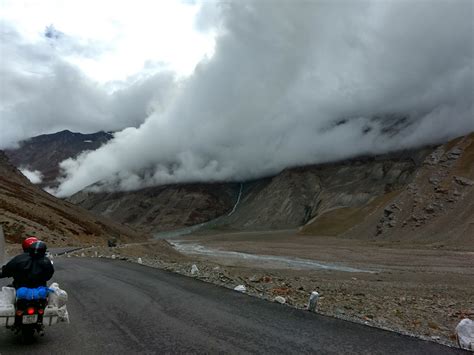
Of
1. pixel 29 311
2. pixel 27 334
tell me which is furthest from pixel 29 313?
pixel 27 334

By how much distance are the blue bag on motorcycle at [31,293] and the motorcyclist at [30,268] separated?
121 mm

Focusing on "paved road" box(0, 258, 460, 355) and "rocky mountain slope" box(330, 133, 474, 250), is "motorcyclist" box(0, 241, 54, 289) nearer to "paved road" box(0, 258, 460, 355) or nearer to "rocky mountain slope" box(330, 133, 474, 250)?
"paved road" box(0, 258, 460, 355)

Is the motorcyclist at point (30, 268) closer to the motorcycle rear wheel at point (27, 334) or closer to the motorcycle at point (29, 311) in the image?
the motorcycle at point (29, 311)

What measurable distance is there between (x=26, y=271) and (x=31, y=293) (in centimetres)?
46

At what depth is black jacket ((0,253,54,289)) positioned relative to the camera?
348 inches

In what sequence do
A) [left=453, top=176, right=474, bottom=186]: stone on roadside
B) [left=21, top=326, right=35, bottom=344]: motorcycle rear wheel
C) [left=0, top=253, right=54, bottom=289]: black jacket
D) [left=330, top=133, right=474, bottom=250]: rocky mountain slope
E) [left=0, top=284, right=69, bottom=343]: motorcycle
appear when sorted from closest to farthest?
1. [left=0, top=284, right=69, bottom=343]: motorcycle
2. [left=0, top=253, right=54, bottom=289]: black jacket
3. [left=21, top=326, right=35, bottom=344]: motorcycle rear wheel
4. [left=330, top=133, right=474, bottom=250]: rocky mountain slope
5. [left=453, top=176, right=474, bottom=186]: stone on roadside

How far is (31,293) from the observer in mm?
8789

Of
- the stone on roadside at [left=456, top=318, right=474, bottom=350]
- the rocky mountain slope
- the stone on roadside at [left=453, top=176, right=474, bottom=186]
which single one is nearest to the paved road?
the stone on roadside at [left=456, top=318, right=474, bottom=350]

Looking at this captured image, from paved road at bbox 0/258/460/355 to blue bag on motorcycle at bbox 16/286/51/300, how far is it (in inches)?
41.0

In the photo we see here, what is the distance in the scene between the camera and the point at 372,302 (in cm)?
1700

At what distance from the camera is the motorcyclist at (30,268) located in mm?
8852

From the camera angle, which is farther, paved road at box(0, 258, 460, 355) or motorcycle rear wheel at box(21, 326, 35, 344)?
motorcycle rear wheel at box(21, 326, 35, 344)

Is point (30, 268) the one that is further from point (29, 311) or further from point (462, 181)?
point (462, 181)

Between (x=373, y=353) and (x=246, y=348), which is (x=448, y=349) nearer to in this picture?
(x=373, y=353)
